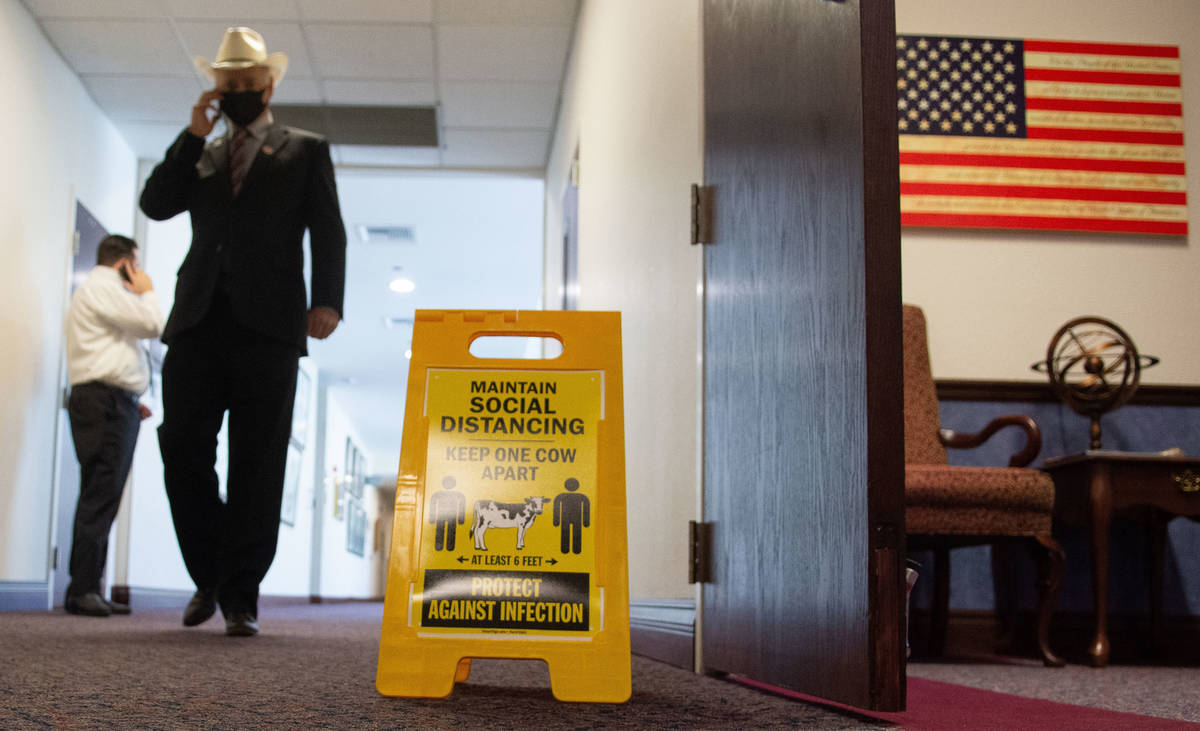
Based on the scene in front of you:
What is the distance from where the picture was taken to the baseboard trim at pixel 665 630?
1914 mm

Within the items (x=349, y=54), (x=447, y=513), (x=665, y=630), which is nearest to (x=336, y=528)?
(x=349, y=54)

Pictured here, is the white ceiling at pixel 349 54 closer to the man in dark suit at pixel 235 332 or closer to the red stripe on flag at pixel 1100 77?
the red stripe on flag at pixel 1100 77

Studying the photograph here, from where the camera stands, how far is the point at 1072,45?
363cm

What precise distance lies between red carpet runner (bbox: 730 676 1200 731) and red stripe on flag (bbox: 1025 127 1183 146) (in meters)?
2.38

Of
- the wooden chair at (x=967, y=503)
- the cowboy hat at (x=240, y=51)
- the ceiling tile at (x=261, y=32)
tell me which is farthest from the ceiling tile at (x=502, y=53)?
the wooden chair at (x=967, y=503)

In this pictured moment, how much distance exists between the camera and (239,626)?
7.93 ft

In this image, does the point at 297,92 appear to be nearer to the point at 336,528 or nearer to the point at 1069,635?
the point at 1069,635

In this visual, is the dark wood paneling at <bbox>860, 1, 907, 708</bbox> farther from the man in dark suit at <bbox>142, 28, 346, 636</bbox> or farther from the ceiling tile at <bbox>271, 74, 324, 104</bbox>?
the ceiling tile at <bbox>271, 74, 324, 104</bbox>

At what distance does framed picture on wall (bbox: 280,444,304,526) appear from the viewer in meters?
9.37

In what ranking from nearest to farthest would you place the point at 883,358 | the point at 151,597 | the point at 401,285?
the point at 883,358, the point at 151,597, the point at 401,285

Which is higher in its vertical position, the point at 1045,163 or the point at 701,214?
the point at 1045,163

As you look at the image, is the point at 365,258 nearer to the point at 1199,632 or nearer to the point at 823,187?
the point at 1199,632

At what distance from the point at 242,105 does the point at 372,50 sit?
7.52ft

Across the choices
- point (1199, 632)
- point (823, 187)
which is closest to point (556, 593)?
point (823, 187)
